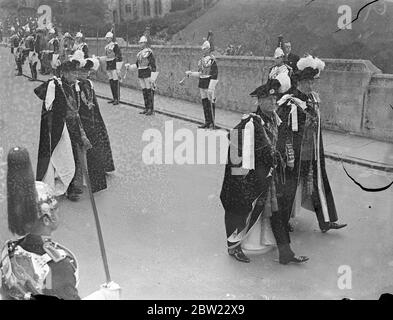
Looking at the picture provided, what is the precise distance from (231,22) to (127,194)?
1688 mm

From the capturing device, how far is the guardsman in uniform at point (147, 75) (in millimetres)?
5535

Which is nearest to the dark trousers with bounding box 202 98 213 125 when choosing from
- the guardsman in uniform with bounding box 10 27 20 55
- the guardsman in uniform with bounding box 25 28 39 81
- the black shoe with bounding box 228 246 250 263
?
the black shoe with bounding box 228 246 250 263

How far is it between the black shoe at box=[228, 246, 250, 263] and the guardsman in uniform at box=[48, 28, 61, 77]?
1676 millimetres

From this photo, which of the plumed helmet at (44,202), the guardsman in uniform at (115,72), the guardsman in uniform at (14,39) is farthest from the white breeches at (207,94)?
the plumed helmet at (44,202)

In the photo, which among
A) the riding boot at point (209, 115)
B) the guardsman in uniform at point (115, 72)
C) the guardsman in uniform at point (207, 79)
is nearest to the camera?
the guardsman in uniform at point (115, 72)

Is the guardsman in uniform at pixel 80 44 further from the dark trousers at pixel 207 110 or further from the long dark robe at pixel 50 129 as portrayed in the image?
the dark trousers at pixel 207 110

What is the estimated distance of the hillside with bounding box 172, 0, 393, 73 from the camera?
4.23 metres

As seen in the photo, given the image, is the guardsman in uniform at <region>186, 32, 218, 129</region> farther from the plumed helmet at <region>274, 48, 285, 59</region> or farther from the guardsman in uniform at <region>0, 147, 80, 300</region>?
the guardsman in uniform at <region>0, 147, 80, 300</region>

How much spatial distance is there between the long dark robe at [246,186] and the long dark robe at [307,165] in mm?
347

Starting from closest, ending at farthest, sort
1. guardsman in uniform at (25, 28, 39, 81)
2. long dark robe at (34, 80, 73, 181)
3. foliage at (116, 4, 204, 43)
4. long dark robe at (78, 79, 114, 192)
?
guardsman in uniform at (25, 28, 39, 81), foliage at (116, 4, 204, 43), long dark robe at (34, 80, 73, 181), long dark robe at (78, 79, 114, 192)

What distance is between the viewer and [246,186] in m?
3.95

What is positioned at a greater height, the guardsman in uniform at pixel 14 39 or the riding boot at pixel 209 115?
the guardsman in uniform at pixel 14 39
